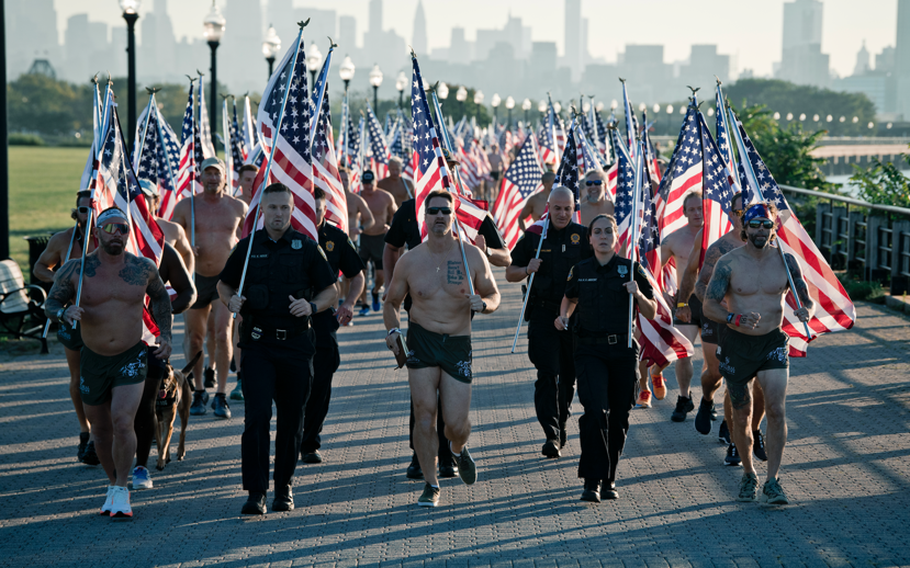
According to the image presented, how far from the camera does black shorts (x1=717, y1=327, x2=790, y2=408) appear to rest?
7348mm

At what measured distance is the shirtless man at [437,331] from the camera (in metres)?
7.28

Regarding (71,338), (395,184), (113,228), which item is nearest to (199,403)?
(71,338)

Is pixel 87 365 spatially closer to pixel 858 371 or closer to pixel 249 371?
pixel 249 371

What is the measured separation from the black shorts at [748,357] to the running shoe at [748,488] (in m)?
0.50

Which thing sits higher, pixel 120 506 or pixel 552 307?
pixel 552 307

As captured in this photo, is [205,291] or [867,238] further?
[867,238]

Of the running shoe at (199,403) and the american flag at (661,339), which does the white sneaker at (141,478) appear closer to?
the running shoe at (199,403)

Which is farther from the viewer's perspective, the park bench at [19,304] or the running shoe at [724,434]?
the park bench at [19,304]

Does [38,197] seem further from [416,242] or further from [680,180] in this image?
[680,180]

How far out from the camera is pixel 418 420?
287 inches

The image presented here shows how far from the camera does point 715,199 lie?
30.5ft

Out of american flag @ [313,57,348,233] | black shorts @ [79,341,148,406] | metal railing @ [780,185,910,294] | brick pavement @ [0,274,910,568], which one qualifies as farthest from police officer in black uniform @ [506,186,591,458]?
metal railing @ [780,185,910,294]

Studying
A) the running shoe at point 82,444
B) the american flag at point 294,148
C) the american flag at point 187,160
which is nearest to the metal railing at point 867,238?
the american flag at point 187,160

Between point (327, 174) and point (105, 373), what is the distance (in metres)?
3.74
